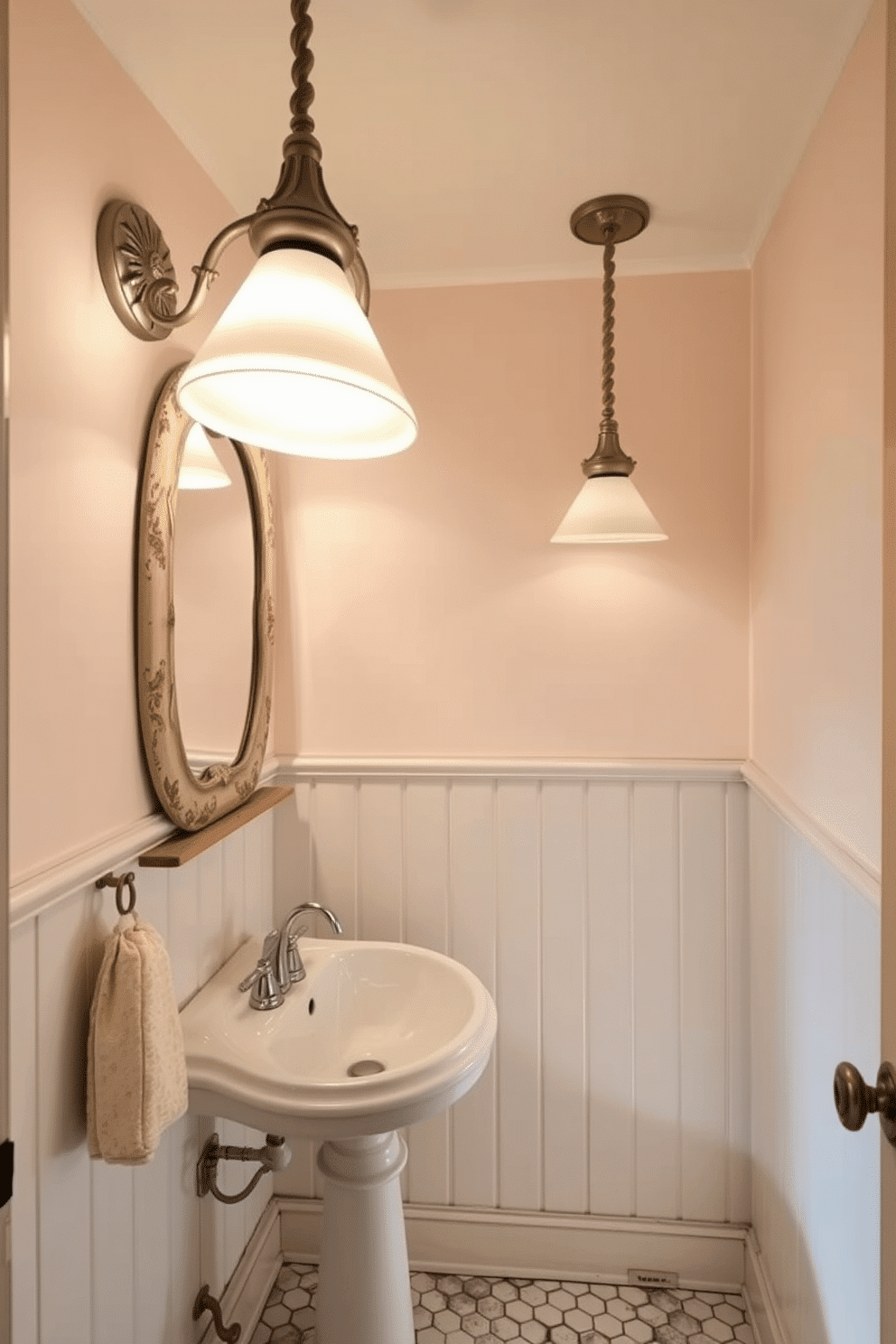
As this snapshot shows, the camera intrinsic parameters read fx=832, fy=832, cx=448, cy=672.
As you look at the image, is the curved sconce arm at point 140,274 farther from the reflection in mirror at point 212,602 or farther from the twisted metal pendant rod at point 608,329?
the twisted metal pendant rod at point 608,329

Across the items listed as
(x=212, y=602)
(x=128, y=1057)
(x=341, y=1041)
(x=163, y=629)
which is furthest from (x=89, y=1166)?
(x=212, y=602)

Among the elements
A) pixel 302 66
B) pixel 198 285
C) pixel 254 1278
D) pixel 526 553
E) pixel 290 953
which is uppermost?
pixel 302 66

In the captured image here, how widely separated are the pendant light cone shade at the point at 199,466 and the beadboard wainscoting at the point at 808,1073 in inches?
45.6

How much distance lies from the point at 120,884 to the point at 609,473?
114 cm

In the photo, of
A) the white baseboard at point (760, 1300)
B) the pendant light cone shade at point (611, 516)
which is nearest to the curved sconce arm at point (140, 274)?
the pendant light cone shade at point (611, 516)

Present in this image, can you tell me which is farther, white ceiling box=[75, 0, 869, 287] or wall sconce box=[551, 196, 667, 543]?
wall sconce box=[551, 196, 667, 543]

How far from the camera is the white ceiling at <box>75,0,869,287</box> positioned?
1.16 m

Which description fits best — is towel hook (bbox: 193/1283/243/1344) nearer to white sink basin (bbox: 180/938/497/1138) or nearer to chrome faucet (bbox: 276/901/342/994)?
white sink basin (bbox: 180/938/497/1138)

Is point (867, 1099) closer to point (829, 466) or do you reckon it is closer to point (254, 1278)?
point (829, 466)

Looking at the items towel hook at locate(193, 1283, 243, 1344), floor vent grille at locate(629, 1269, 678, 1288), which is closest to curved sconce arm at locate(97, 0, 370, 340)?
towel hook at locate(193, 1283, 243, 1344)

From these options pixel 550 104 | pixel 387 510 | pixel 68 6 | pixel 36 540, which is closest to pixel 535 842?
pixel 387 510

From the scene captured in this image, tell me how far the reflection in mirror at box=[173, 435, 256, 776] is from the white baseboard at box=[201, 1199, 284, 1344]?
1.02m

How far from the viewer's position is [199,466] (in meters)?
1.43

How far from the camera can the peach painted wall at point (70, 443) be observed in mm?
986
